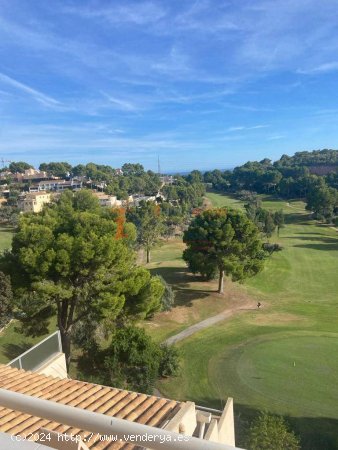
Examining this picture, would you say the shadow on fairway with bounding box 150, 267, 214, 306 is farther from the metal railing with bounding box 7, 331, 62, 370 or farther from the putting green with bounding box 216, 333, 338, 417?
the metal railing with bounding box 7, 331, 62, 370

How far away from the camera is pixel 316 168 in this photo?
16338 centimetres

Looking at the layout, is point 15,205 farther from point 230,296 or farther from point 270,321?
point 270,321

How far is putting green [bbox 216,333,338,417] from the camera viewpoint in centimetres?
1538

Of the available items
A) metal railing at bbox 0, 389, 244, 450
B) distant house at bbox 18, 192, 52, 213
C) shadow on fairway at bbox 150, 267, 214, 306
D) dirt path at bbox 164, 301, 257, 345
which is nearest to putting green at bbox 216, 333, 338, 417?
dirt path at bbox 164, 301, 257, 345

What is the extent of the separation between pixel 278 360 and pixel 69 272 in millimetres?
11908

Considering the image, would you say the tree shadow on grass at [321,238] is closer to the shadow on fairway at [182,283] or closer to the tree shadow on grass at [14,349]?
the shadow on fairway at [182,283]

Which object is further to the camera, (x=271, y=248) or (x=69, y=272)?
(x=271, y=248)

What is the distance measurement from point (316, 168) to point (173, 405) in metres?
172

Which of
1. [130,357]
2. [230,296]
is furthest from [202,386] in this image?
[230,296]

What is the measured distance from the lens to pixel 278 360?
63.3ft

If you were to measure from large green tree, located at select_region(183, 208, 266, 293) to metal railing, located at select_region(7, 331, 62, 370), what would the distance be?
19.9 metres

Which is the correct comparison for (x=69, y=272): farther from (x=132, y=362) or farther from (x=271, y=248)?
(x=271, y=248)

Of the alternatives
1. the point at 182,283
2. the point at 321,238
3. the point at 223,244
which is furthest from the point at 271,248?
the point at 223,244

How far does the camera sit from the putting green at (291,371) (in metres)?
15.4
